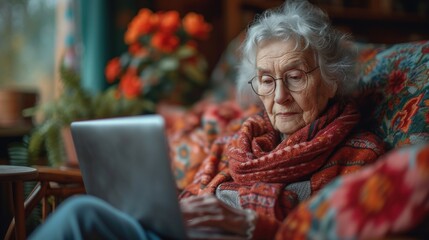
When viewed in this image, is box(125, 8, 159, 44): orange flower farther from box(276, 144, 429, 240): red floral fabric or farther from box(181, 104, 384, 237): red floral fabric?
box(276, 144, 429, 240): red floral fabric

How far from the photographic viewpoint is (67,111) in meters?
2.44

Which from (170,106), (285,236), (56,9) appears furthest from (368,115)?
(56,9)

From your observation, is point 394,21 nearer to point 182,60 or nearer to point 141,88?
point 182,60

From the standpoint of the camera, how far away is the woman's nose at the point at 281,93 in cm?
154

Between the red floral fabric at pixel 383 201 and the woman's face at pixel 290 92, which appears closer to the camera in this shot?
the red floral fabric at pixel 383 201

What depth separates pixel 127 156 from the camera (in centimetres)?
112

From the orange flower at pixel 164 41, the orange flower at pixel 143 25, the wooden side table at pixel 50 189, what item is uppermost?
the orange flower at pixel 143 25

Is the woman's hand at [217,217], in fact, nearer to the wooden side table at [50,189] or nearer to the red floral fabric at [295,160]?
the red floral fabric at [295,160]

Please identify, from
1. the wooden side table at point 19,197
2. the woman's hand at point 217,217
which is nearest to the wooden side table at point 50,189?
the wooden side table at point 19,197

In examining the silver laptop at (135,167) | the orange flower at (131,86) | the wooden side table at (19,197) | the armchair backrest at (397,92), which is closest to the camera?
the silver laptop at (135,167)

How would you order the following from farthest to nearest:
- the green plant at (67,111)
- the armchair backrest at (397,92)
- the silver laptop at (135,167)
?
1. the green plant at (67,111)
2. the armchair backrest at (397,92)
3. the silver laptop at (135,167)

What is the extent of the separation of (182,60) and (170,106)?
281mm

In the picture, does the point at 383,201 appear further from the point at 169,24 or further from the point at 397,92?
the point at 169,24

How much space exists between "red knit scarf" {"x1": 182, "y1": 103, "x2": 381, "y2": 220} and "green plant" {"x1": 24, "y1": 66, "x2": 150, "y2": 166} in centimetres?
110
